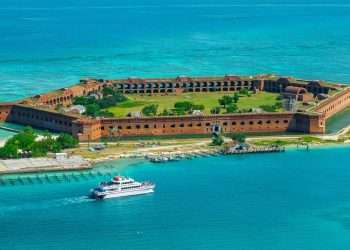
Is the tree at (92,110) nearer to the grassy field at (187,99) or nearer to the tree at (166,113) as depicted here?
the grassy field at (187,99)

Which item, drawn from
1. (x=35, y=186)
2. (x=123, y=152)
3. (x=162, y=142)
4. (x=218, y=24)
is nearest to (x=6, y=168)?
(x=35, y=186)

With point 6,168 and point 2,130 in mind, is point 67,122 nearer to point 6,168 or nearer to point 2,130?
point 2,130

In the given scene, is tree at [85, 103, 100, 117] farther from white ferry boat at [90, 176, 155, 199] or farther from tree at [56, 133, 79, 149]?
white ferry boat at [90, 176, 155, 199]

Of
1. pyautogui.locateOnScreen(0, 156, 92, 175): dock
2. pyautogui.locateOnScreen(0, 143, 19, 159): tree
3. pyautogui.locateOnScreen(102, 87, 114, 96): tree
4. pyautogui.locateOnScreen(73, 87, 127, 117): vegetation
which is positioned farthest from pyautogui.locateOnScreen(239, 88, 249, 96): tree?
pyautogui.locateOnScreen(0, 143, 19, 159): tree

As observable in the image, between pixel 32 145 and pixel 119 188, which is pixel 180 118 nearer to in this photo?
pixel 32 145

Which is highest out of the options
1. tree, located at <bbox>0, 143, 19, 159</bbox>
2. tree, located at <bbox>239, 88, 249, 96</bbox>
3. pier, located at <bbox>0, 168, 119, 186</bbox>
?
tree, located at <bbox>239, 88, 249, 96</bbox>

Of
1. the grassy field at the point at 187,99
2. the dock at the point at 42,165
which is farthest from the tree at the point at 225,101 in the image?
the dock at the point at 42,165
